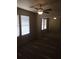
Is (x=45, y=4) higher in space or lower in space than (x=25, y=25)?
higher

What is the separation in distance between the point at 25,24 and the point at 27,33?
0.41ft

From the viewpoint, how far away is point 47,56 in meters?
1.08

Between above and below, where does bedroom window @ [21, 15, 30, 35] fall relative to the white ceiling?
below

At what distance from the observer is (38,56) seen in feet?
3.61

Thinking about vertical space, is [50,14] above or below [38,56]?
above

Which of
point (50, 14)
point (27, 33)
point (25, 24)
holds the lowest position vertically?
point (27, 33)

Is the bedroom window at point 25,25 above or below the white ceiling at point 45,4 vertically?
below
